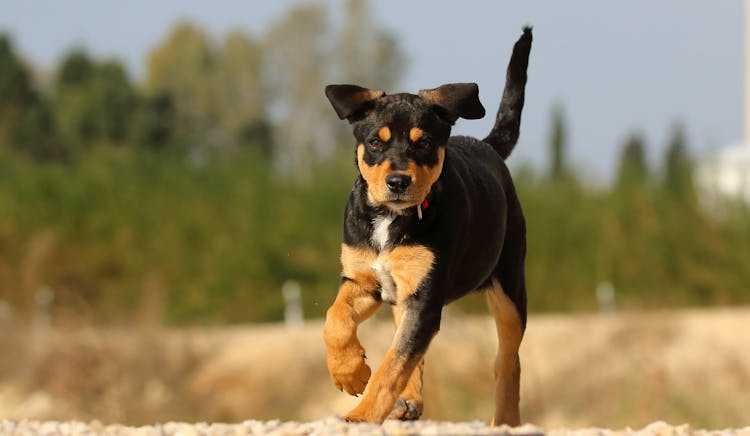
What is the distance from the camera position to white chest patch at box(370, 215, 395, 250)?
5.86 meters

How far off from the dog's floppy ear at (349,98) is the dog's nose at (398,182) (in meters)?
0.51

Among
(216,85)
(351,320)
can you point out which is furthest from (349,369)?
(216,85)

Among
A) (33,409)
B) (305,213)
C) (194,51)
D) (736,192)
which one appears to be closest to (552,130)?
(736,192)

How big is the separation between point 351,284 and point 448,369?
687 centimetres

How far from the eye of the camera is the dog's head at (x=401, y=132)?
5.65 meters

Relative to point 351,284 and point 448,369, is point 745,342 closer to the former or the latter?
point 448,369

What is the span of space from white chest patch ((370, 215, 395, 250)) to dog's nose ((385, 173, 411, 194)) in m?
0.28

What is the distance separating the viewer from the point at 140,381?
1388 centimetres

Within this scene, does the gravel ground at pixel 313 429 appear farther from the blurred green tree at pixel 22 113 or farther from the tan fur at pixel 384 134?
the blurred green tree at pixel 22 113

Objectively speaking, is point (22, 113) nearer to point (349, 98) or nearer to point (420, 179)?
point (349, 98)

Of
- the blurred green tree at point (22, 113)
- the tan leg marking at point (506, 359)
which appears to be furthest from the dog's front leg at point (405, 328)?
the blurred green tree at point (22, 113)

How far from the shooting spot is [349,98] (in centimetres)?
595

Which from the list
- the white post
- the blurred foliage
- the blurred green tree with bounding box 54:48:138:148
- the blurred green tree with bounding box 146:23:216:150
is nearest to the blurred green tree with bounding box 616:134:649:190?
the blurred foliage

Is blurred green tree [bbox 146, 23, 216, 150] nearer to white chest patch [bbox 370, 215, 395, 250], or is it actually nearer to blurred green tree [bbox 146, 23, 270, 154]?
blurred green tree [bbox 146, 23, 270, 154]
